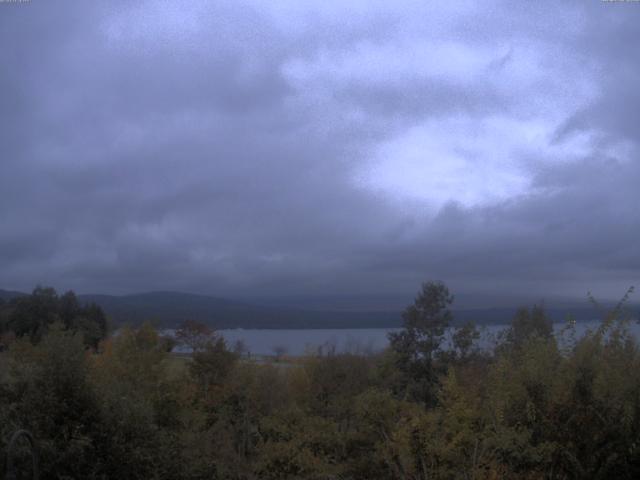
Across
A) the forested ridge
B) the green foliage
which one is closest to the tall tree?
the forested ridge

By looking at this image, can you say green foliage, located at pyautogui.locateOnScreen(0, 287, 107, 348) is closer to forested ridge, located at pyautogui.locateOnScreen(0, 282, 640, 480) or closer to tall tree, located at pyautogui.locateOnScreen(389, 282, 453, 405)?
tall tree, located at pyautogui.locateOnScreen(389, 282, 453, 405)

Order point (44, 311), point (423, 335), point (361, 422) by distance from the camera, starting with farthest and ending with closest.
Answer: point (44, 311) → point (423, 335) → point (361, 422)

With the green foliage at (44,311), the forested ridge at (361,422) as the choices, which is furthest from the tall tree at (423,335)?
the green foliage at (44,311)

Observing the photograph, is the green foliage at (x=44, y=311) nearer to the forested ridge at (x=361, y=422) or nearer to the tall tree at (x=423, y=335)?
the tall tree at (x=423, y=335)

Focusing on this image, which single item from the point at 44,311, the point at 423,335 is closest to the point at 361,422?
the point at 423,335

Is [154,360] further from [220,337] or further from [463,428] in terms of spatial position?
[220,337]

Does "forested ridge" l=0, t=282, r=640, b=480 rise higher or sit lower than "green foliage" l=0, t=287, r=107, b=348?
lower

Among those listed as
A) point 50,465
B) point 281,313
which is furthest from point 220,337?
point 281,313

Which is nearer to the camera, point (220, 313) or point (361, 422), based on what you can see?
point (361, 422)

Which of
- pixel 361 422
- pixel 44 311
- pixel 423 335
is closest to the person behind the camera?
pixel 361 422

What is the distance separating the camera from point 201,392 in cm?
2931

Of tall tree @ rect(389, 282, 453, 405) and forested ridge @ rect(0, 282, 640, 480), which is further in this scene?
tall tree @ rect(389, 282, 453, 405)

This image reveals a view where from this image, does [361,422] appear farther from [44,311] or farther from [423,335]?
[44,311]

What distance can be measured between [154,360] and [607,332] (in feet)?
40.6
